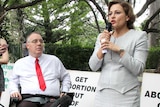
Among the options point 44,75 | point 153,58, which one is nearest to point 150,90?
point 44,75

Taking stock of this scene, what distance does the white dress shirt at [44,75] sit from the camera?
3.82 metres

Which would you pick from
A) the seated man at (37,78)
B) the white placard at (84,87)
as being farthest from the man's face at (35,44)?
the white placard at (84,87)

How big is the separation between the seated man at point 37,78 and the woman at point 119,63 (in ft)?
4.29

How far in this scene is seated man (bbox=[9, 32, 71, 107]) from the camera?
3764mm

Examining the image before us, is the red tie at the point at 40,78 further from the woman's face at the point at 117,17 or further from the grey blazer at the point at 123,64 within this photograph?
the woman's face at the point at 117,17

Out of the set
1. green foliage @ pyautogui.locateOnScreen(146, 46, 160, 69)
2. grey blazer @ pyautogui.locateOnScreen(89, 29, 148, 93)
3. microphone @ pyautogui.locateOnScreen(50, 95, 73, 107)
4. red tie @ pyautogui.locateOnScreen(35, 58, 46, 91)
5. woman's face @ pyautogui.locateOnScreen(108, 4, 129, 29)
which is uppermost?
woman's face @ pyautogui.locateOnScreen(108, 4, 129, 29)

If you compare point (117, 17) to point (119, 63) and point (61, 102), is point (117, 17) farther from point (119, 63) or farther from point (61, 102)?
point (61, 102)

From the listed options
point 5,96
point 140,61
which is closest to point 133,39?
point 140,61

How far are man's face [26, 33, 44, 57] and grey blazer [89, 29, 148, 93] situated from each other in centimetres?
144

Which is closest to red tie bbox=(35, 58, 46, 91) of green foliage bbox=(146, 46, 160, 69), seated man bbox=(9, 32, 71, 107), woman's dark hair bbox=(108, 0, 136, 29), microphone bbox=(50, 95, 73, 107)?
seated man bbox=(9, 32, 71, 107)

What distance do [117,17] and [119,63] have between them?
0.34 meters

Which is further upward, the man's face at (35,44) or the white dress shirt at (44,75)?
the man's face at (35,44)

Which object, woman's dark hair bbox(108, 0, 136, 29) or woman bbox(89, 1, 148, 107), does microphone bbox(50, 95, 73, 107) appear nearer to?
woman bbox(89, 1, 148, 107)

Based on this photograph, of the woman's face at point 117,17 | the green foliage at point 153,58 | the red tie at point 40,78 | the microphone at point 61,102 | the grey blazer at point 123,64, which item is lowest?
the green foliage at point 153,58
